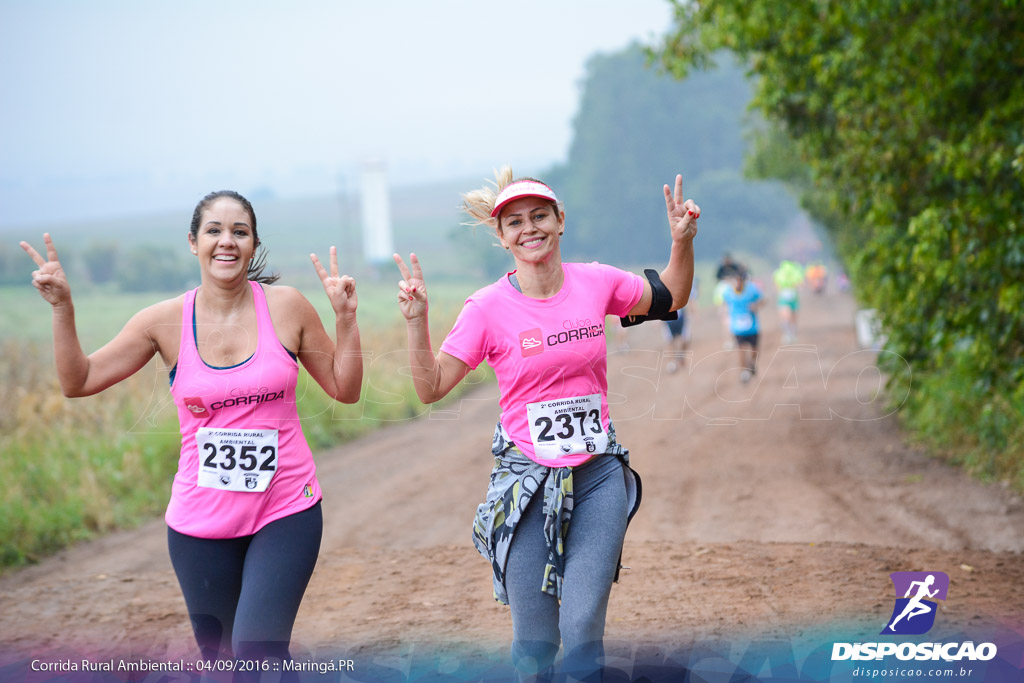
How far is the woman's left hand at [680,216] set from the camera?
394 centimetres

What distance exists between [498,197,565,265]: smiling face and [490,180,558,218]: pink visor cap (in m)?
0.03

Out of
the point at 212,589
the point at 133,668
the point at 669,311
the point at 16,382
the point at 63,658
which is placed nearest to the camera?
the point at 212,589

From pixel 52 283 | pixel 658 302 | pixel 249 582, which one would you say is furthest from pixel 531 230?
pixel 52 283

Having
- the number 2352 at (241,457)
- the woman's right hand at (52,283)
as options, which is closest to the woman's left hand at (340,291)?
the number 2352 at (241,457)

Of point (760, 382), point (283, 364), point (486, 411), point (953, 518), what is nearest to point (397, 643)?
point (283, 364)

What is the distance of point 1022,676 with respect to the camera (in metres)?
4.04

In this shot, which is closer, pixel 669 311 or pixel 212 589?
pixel 212 589

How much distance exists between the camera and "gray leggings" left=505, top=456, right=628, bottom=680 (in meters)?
3.44

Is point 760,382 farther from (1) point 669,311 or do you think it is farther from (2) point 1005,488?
(1) point 669,311

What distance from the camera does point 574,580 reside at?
350 centimetres

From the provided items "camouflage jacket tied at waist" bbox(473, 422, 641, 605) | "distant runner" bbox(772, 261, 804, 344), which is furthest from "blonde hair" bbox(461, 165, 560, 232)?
"distant runner" bbox(772, 261, 804, 344)

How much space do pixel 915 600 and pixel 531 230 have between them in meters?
3.15

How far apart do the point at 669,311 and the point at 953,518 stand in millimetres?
5431

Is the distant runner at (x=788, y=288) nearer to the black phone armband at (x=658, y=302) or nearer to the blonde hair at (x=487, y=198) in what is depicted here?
the black phone armband at (x=658, y=302)
